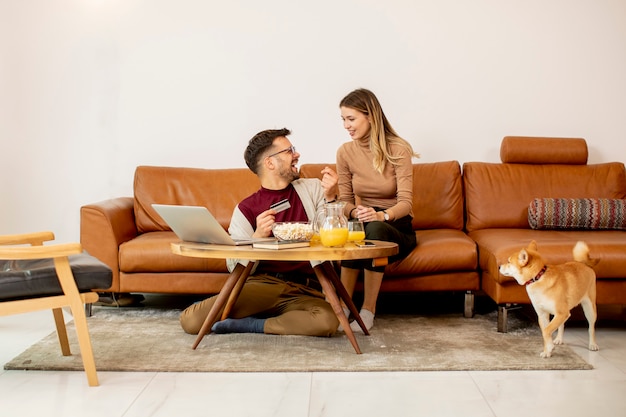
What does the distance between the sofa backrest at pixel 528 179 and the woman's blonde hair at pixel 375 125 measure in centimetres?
81

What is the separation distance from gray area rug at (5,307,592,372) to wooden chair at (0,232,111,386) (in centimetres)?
29

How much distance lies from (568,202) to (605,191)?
377 mm

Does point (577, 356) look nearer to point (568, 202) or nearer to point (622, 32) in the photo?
point (568, 202)

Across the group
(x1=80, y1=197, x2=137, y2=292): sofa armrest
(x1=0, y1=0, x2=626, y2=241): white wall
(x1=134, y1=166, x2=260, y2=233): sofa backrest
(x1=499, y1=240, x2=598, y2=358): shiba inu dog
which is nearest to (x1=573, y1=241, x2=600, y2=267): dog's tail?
(x1=499, y1=240, x2=598, y2=358): shiba inu dog

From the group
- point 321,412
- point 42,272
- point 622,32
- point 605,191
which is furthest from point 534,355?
point 622,32

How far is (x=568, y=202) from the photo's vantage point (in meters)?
3.93

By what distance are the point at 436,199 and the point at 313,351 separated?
157cm

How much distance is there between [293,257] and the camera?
104 inches

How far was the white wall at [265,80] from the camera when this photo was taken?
4.48 metres

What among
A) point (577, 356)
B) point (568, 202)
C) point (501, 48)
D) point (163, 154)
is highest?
point (501, 48)

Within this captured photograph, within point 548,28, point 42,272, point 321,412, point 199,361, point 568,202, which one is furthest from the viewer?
point 548,28

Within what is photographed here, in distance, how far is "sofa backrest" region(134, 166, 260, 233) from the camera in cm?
416

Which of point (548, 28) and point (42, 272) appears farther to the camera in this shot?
A: point (548, 28)

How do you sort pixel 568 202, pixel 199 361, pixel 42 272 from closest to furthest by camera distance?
pixel 42 272 < pixel 199 361 < pixel 568 202
